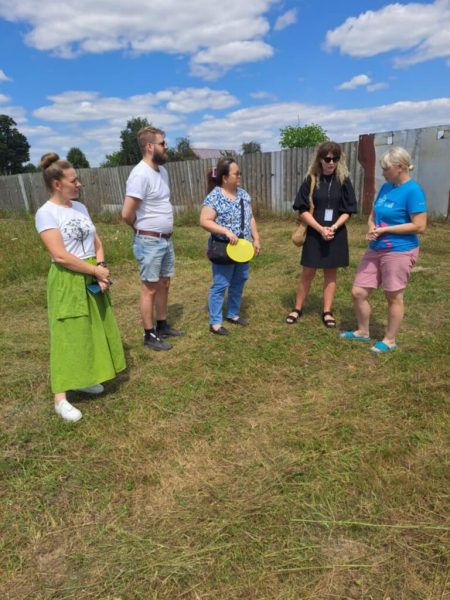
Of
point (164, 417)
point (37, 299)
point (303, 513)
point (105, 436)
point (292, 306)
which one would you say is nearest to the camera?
point (303, 513)

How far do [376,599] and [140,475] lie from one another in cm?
129

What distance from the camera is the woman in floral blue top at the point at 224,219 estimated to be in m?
3.84

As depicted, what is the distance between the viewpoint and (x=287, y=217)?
11391 millimetres

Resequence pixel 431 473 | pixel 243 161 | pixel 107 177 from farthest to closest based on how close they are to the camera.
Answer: pixel 107 177 < pixel 243 161 < pixel 431 473

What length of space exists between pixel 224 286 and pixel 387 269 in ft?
4.95

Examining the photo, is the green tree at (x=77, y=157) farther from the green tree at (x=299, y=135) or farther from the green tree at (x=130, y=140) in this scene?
the green tree at (x=299, y=135)

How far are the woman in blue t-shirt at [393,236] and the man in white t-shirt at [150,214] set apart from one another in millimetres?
1721

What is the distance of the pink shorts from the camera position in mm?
3348

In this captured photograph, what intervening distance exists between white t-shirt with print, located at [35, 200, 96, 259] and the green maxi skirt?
12 cm

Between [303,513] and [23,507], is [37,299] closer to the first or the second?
[23,507]

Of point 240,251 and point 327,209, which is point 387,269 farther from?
point 240,251

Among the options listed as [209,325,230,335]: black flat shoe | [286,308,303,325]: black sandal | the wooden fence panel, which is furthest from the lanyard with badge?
the wooden fence panel

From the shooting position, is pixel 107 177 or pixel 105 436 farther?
pixel 107 177

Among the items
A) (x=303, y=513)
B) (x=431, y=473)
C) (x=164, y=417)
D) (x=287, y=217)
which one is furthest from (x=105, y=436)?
(x=287, y=217)
